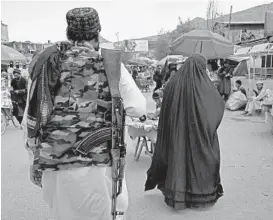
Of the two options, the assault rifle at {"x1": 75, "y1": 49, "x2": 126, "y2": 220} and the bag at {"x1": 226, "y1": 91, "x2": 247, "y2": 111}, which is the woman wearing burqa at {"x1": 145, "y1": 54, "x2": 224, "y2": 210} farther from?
the bag at {"x1": 226, "y1": 91, "x2": 247, "y2": 111}

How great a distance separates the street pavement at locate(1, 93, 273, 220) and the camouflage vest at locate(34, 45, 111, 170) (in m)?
2.00

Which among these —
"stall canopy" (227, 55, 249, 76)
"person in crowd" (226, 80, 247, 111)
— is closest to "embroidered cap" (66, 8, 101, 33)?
"person in crowd" (226, 80, 247, 111)

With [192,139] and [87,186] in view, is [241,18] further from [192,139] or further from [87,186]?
[87,186]

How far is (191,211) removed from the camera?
398cm

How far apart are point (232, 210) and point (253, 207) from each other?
0.25 metres

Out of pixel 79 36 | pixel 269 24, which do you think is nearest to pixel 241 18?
pixel 269 24

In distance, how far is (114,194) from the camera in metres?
2.16

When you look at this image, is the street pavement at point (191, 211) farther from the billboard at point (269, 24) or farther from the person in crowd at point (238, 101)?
the person in crowd at point (238, 101)

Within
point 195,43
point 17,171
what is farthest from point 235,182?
point 195,43

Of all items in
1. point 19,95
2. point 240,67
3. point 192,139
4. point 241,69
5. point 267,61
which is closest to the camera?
point 192,139

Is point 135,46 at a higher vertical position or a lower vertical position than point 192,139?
lower

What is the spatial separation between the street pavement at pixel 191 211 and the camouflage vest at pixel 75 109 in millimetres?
1997

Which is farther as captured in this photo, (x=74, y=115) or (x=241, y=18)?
(x=241, y=18)

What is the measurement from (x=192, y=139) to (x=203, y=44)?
28.5 ft
